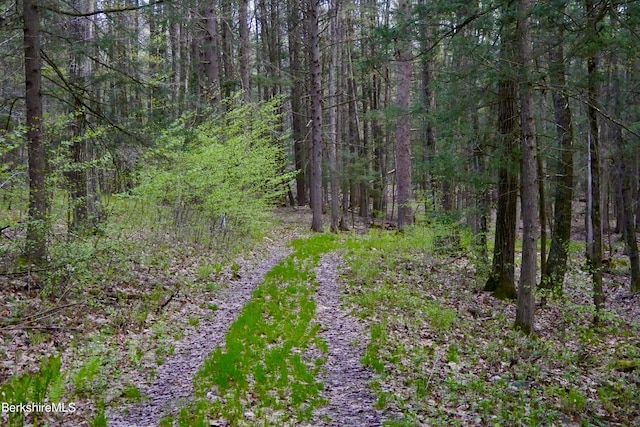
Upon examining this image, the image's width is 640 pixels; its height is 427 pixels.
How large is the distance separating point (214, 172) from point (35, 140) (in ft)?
19.5

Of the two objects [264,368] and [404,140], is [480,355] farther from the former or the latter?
[404,140]

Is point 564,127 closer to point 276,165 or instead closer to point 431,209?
point 431,209

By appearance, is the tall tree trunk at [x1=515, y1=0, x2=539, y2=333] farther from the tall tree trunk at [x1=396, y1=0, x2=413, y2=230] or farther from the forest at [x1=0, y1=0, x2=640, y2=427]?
the tall tree trunk at [x1=396, y1=0, x2=413, y2=230]

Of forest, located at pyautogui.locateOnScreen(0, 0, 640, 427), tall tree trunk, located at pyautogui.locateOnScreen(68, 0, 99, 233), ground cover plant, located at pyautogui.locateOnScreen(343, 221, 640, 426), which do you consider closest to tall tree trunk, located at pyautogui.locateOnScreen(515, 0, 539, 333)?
forest, located at pyautogui.locateOnScreen(0, 0, 640, 427)

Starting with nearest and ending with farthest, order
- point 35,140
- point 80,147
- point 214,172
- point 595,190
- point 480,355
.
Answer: point 480,355, point 35,140, point 595,190, point 80,147, point 214,172

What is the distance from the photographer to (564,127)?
10.6m

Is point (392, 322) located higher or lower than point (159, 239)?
lower

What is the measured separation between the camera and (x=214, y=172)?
1380 centimetres

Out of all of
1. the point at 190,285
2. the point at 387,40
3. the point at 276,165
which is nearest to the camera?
the point at 387,40

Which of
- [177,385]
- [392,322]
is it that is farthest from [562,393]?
[177,385]

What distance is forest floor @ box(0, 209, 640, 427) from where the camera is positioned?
5.23 metres

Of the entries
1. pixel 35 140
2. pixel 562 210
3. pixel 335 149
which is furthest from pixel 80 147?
pixel 335 149

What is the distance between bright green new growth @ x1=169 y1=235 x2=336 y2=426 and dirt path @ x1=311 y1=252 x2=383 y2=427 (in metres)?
Answer: 0.16

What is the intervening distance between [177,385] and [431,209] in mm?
8692
